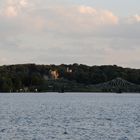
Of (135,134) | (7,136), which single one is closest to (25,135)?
(7,136)

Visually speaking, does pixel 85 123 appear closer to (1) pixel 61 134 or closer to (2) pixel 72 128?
(2) pixel 72 128

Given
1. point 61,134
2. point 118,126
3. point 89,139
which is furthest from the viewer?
point 118,126

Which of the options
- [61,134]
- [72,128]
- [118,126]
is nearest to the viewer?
[61,134]

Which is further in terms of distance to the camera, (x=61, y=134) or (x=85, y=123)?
(x=85, y=123)

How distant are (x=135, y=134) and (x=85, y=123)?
47.8 ft

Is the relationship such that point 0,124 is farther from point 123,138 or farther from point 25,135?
point 123,138

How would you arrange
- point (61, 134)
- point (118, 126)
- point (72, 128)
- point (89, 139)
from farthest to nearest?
point (118, 126)
point (72, 128)
point (61, 134)
point (89, 139)

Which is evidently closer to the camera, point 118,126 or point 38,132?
point 38,132

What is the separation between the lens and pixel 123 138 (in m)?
56.4

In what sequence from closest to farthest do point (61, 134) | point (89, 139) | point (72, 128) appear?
point (89, 139), point (61, 134), point (72, 128)

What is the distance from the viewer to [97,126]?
228 ft

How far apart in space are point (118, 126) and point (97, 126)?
8.89ft

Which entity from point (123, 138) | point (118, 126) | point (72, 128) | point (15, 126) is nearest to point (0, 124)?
point (15, 126)

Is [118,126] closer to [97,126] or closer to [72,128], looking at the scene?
[97,126]
